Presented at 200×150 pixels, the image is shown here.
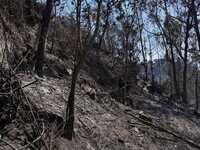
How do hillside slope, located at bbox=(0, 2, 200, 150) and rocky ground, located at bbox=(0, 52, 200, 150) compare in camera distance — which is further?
rocky ground, located at bbox=(0, 52, 200, 150)

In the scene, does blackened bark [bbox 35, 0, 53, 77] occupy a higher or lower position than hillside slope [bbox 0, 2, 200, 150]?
higher

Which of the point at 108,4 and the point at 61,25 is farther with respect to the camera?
the point at 61,25

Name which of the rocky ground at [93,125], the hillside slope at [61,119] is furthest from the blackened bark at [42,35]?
the rocky ground at [93,125]

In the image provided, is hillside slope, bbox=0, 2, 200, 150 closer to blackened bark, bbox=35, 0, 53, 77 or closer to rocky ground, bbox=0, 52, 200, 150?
rocky ground, bbox=0, 52, 200, 150

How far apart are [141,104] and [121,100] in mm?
1821

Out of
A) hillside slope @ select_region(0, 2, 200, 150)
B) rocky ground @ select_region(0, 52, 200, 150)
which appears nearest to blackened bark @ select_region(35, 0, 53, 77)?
hillside slope @ select_region(0, 2, 200, 150)

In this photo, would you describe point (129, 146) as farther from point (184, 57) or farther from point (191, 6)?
point (184, 57)

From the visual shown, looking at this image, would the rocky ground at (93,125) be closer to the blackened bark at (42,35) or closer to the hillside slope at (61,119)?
the hillside slope at (61,119)

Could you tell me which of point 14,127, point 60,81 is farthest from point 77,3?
point 60,81

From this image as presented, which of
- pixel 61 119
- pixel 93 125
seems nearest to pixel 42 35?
pixel 93 125

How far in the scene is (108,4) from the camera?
5.77 m

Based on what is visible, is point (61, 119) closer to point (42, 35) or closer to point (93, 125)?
point (93, 125)

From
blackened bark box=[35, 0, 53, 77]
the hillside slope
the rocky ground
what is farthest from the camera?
blackened bark box=[35, 0, 53, 77]

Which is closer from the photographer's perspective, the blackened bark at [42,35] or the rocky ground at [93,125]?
the rocky ground at [93,125]
